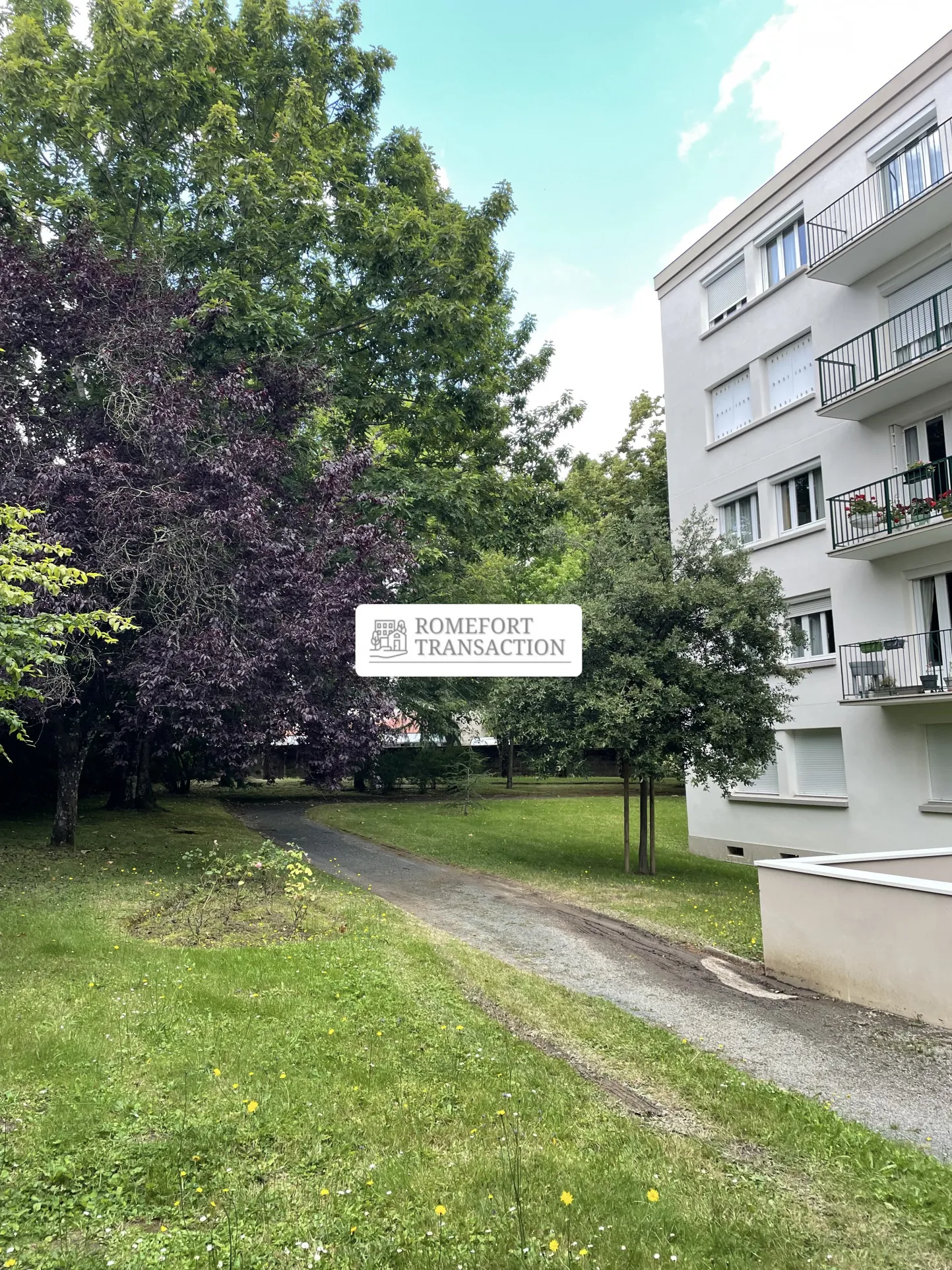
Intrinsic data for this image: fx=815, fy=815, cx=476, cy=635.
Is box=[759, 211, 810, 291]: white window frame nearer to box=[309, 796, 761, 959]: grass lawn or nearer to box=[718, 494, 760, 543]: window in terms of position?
box=[718, 494, 760, 543]: window

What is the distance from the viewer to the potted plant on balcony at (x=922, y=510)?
1371 cm

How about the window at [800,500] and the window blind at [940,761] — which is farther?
the window at [800,500]

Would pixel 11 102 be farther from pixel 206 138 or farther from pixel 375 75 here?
pixel 375 75

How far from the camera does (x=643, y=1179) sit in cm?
384

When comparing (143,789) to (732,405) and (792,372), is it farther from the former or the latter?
(792,372)

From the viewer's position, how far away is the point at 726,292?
19.7 meters

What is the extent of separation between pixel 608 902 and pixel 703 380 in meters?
13.5

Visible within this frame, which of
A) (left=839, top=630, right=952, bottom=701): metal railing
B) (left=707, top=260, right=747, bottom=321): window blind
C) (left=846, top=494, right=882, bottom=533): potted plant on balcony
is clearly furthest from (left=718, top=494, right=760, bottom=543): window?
(left=707, top=260, right=747, bottom=321): window blind

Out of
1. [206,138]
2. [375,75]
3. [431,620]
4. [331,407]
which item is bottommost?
[431,620]

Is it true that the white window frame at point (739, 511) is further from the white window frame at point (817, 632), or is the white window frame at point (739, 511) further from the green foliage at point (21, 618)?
the green foliage at point (21, 618)

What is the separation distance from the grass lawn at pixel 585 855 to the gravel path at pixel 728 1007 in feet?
2.82

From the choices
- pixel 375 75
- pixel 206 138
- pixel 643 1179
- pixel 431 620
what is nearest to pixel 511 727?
pixel 431 620

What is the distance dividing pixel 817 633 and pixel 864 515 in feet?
9.85

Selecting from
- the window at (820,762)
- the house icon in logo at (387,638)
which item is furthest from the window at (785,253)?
the house icon in logo at (387,638)
